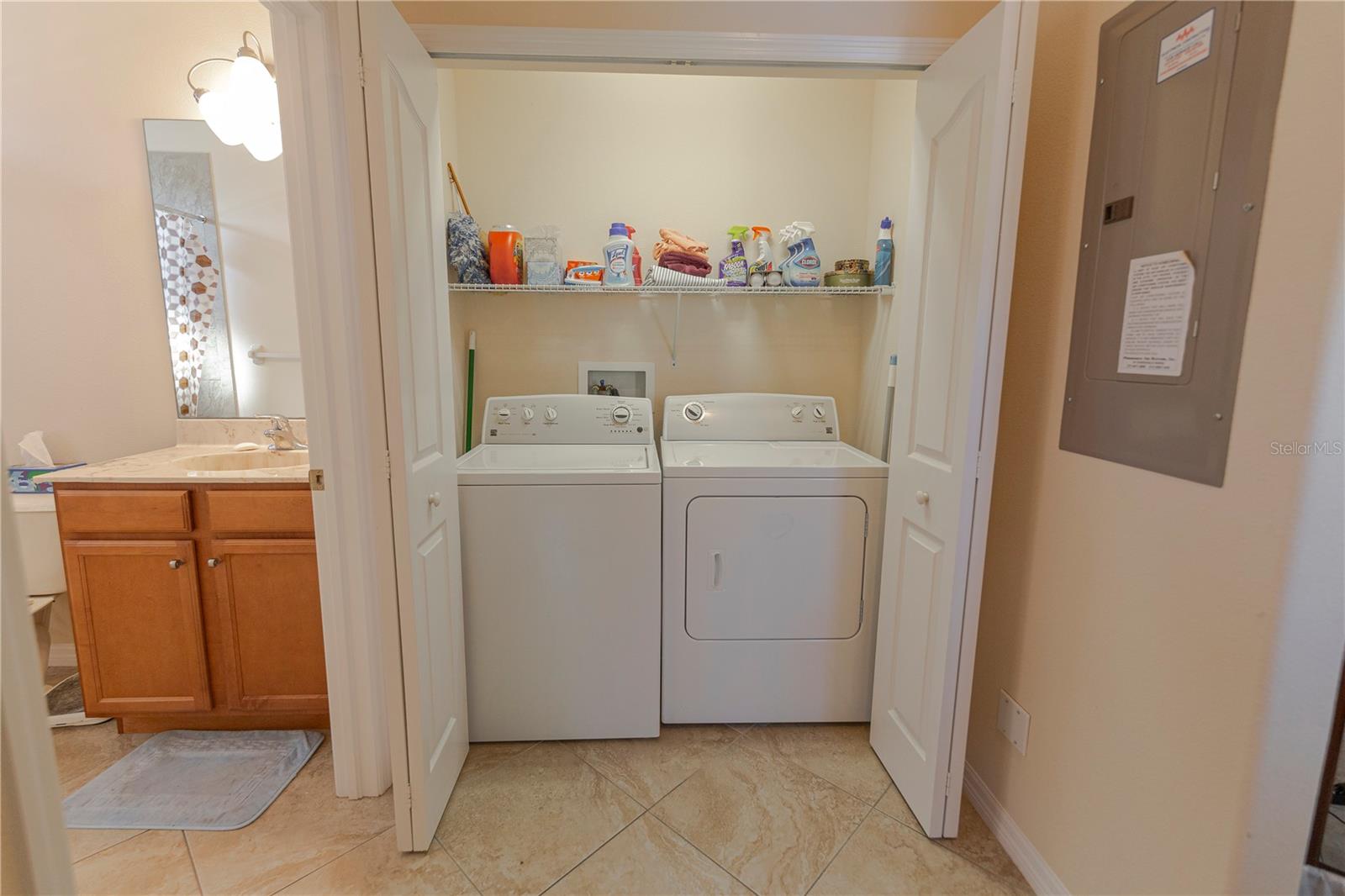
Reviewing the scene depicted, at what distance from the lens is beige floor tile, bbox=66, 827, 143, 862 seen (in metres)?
1.38

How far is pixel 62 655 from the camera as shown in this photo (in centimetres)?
223

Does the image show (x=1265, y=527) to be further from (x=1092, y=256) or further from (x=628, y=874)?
(x=628, y=874)

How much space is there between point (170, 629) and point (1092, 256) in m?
2.75

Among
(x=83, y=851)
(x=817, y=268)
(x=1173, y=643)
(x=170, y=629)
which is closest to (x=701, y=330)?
(x=817, y=268)

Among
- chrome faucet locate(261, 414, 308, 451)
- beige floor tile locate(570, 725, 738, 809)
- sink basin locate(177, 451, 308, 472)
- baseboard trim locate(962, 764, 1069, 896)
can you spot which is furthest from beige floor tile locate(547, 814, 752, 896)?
chrome faucet locate(261, 414, 308, 451)

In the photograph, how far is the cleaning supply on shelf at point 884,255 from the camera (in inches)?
82.0

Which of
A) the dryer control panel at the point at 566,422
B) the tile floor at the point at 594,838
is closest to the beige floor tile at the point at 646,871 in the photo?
the tile floor at the point at 594,838

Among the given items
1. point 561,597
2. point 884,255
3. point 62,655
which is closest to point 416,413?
point 561,597

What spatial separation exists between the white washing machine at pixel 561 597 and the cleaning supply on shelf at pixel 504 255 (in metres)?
0.78

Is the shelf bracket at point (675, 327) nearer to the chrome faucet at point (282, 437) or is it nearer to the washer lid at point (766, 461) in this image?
the washer lid at point (766, 461)

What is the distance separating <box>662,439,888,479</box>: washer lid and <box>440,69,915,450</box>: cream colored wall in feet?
1.33

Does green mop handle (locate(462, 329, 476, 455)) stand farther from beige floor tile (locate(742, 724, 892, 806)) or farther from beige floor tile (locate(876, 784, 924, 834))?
beige floor tile (locate(876, 784, 924, 834))

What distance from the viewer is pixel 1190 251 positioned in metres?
0.93

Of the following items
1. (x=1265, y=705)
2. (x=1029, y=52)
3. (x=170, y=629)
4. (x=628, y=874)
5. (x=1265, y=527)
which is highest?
(x=1029, y=52)
